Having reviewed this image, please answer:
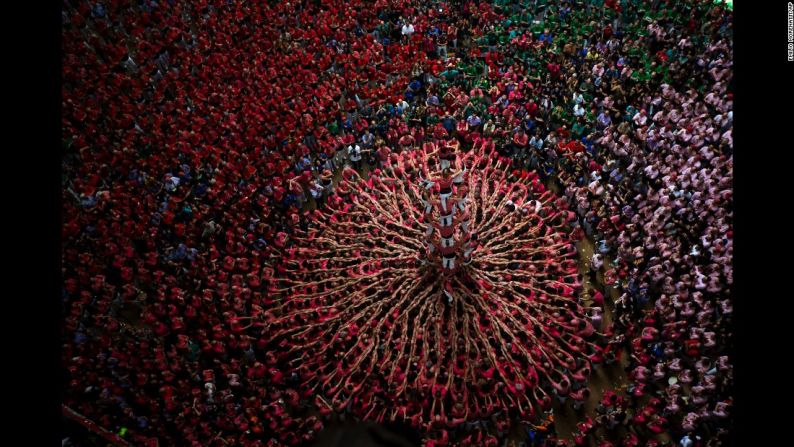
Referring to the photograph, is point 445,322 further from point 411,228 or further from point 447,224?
point 447,224

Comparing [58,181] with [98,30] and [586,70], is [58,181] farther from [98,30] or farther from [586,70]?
[98,30]

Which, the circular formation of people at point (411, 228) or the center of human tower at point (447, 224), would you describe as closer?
the center of human tower at point (447, 224)

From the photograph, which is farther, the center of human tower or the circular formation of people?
the circular formation of people

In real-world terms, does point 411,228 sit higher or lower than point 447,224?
higher

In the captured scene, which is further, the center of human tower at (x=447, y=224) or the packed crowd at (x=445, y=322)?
the packed crowd at (x=445, y=322)

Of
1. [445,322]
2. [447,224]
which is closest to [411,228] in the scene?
[447,224]

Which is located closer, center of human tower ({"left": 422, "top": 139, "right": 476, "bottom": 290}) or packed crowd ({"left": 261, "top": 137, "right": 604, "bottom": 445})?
center of human tower ({"left": 422, "top": 139, "right": 476, "bottom": 290})

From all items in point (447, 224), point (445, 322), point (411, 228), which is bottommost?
point (445, 322)

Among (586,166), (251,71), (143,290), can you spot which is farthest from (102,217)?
(586,166)
